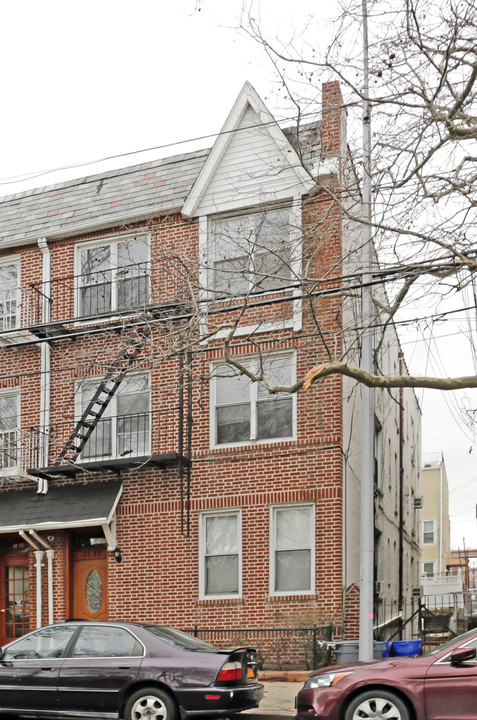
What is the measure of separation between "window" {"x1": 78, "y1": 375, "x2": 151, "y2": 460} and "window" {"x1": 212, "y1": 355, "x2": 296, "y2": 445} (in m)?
1.58

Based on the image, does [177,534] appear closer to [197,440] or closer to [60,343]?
[197,440]

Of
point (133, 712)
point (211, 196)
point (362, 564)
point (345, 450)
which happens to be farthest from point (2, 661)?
point (211, 196)

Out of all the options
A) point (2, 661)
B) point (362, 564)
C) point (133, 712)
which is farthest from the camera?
point (362, 564)

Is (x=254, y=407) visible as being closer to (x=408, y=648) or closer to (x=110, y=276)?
(x=110, y=276)

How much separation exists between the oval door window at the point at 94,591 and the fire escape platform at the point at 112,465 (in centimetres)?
215

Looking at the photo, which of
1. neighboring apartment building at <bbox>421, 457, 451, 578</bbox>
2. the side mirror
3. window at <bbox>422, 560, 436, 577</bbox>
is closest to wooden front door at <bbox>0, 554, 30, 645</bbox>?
the side mirror

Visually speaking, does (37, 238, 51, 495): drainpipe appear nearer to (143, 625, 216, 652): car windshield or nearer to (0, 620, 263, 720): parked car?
(0, 620, 263, 720): parked car

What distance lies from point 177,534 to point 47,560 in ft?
9.92

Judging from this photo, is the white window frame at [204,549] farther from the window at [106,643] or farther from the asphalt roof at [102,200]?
the window at [106,643]

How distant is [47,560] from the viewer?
64.0ft

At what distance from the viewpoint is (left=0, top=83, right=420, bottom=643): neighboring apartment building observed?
17625 mm

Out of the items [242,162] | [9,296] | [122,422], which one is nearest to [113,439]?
[122,422]

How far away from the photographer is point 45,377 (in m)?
20.2

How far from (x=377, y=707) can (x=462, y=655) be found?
1.09m
